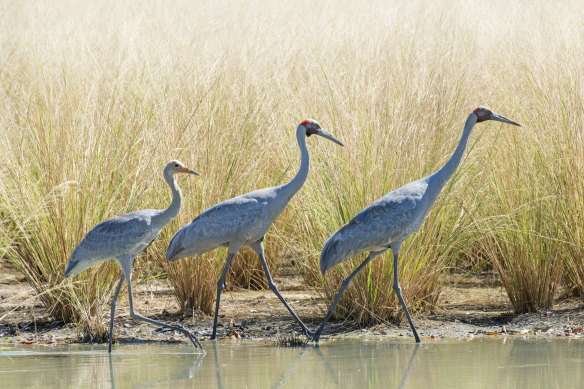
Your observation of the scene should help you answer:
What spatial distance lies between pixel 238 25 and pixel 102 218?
23.1 ft

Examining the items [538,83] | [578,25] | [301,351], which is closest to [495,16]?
[578,25]

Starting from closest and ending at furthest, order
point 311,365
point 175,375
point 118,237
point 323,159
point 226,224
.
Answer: point 175,375 < point 311,365 < point 118,237 < point 226,224 < point 323,159

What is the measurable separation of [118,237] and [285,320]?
5.57ft

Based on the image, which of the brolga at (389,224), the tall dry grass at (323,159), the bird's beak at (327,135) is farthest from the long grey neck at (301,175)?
the brolga at (389,224)

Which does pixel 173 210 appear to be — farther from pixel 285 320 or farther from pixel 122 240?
pixel 285 320

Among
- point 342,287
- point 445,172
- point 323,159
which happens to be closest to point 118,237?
point 342,287

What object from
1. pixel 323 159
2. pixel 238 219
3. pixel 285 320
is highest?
pixel 323 159

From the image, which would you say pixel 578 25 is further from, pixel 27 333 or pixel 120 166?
pixel 27 333

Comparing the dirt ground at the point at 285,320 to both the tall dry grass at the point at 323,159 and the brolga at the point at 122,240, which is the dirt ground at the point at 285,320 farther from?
the brolga at the point at 122,240

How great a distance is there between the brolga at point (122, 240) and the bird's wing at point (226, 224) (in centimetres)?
21

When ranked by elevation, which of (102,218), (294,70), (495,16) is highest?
(495,16)

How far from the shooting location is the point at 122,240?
21.2 feet

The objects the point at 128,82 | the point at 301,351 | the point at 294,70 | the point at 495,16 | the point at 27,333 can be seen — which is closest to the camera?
the point at 301,351

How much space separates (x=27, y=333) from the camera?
707cm
